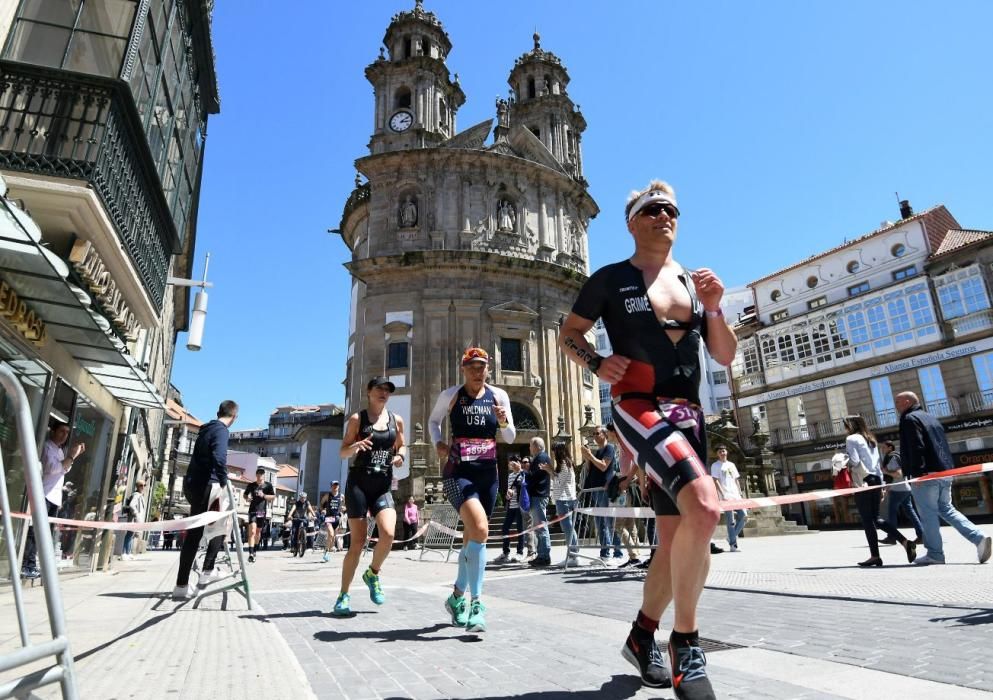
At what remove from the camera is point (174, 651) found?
3.27m

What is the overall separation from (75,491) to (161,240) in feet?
14.9

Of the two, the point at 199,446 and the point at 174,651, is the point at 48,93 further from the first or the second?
the point at 174,651

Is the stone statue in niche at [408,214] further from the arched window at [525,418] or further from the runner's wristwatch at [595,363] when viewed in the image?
the runner's wristwatch at [595,363]

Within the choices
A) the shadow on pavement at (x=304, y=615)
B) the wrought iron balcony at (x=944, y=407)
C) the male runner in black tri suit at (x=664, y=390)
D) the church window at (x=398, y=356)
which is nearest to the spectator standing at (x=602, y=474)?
the shadow on pavement at (x=304, y=615)

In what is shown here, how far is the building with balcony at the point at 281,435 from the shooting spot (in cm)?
9325

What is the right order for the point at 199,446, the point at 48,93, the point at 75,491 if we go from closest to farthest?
the point at 199,446 → the point at 48,93 → the point at 75,491

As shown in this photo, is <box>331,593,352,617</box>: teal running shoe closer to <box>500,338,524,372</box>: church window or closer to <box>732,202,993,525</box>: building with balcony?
<box>500,338,524,372</box>: church window

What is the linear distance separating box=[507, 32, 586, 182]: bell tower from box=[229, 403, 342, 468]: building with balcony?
208ft

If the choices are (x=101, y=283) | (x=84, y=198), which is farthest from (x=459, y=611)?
(x=101, y=283)

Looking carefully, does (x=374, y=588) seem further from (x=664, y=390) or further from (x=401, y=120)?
(x=401, y=120)

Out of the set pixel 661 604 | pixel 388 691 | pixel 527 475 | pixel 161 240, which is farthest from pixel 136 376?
pixel 661 604

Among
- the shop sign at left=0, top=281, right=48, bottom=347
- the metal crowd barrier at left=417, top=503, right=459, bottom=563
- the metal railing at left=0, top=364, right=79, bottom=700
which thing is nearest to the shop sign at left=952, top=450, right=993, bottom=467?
the metal crowd barrier at left=417, top=503, right=459, bottom=563

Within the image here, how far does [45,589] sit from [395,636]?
2.39 meters

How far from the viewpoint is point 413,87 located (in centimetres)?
3306
